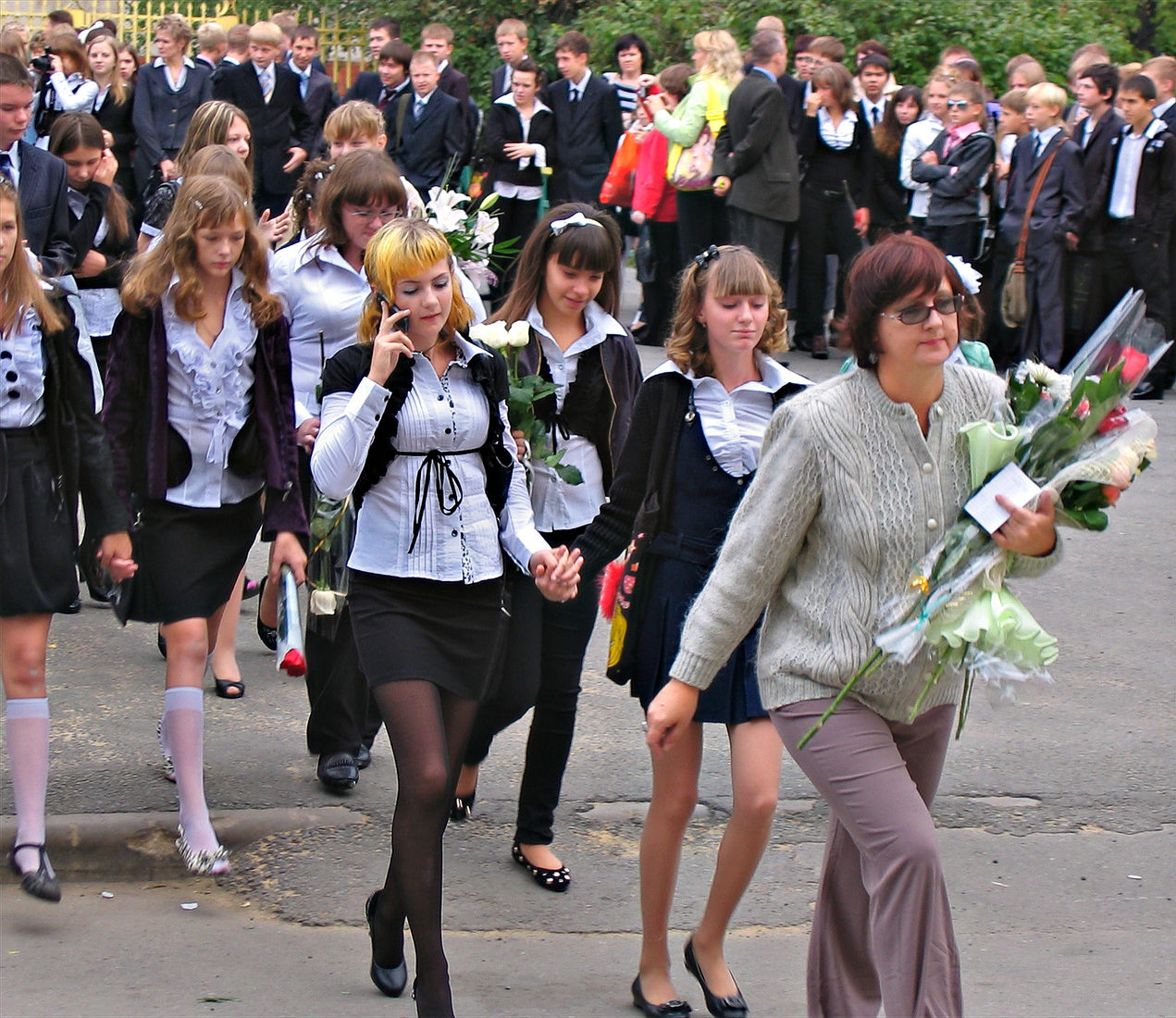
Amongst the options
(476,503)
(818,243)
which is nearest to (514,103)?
(818,243)

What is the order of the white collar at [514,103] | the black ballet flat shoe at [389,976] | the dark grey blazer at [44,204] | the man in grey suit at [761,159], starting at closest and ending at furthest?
the black ballet flat shoe at [389,976]
the dark grey blazer at [44,204]
the man in grey suit at [761,159]
the white collar at [514,103]

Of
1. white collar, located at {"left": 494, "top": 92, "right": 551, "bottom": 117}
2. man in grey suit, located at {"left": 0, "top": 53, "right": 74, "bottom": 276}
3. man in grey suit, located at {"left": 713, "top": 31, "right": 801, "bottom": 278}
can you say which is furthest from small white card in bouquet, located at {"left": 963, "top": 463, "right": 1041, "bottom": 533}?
white collar, located at {"left": 494, "top": 92, "right": 551, "bottom": 117}

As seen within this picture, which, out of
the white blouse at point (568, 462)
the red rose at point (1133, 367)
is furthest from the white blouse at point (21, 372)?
the red rose at point (1133, 367)

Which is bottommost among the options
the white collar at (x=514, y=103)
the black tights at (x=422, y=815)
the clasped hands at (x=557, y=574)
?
the black tights at (x=422, y=815)

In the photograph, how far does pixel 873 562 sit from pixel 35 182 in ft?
15.2

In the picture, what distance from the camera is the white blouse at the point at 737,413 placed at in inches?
161

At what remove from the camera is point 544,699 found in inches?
187

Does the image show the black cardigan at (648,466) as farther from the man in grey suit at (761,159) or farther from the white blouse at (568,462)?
the man in grey suit at (761,159)

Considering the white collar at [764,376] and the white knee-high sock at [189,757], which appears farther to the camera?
the white knee-high sock at [189,757]

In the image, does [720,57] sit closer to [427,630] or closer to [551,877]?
[551,877]

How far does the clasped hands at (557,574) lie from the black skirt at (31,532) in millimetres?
1509

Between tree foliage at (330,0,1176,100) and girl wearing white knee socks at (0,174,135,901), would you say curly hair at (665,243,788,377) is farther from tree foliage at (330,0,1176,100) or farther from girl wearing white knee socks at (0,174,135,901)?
tree foliage at (330,0,1176,100)

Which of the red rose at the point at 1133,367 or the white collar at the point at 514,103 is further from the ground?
the red rose at the point at 1133,367

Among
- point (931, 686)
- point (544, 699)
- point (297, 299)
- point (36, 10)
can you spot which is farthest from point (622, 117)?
point (36, 10)
